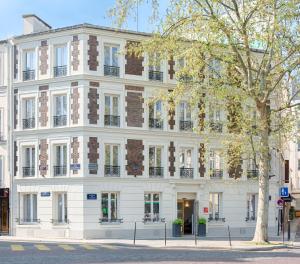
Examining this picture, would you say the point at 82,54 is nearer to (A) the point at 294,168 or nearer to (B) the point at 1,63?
(B) the point at 1,63

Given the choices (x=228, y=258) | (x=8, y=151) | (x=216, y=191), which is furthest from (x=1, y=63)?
(x=228, y=258)

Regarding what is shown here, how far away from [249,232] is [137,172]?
887 centimetres

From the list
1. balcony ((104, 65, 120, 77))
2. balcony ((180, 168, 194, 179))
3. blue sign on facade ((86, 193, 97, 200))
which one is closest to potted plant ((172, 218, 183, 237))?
balcony ((180, 168, 194, 179))

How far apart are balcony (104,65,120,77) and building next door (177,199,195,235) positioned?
8.73 m

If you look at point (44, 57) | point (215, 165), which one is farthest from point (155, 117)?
point (44, 57)

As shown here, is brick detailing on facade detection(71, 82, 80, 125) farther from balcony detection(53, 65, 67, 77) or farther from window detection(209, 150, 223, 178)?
window detection(209, 150, 223, 178)

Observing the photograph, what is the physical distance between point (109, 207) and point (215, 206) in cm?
746

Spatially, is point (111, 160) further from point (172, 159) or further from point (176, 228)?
point (176, 228)

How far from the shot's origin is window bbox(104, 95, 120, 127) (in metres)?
38.8

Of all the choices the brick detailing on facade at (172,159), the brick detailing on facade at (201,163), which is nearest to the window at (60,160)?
the brick detailing on facade at (172,159)

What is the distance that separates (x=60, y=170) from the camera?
127 feet

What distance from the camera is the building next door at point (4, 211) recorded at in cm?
4041

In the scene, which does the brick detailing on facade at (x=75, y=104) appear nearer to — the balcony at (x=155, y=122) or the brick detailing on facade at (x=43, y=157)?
the brick detailing on facade at (x=43, y=157)

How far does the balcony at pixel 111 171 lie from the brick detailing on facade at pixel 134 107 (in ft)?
8.94
